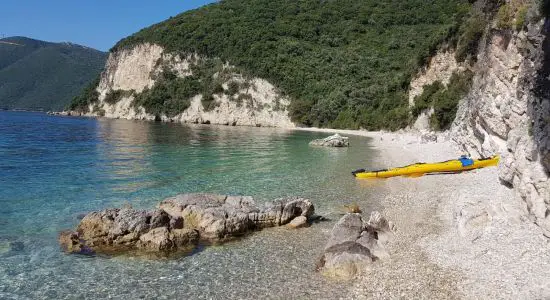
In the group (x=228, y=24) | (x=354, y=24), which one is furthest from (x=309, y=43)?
(x=228, y=24)

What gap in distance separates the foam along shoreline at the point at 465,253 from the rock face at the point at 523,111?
608 mm

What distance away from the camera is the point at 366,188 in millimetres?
19297

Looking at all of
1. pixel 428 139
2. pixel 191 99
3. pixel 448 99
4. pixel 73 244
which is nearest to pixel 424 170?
pixel 73 244

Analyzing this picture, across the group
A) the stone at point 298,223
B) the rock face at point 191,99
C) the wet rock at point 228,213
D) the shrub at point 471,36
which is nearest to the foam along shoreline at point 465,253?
the stone at point 298,223

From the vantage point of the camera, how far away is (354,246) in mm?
10477

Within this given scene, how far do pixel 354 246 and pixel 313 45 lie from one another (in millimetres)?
102328

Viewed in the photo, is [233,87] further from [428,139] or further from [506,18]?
[506,18]

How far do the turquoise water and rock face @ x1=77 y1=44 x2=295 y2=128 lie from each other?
63.9 meters

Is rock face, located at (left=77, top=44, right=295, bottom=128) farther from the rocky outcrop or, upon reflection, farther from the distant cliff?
the rocky outcrop

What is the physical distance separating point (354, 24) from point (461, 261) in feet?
368

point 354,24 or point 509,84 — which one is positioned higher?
point 354,24

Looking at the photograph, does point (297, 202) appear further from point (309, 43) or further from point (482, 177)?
point (309, 43)

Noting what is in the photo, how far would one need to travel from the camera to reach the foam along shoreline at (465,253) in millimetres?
8375

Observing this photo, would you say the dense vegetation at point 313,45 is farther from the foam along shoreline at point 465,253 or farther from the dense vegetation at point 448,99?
the foam along shoreline at point 465,253
